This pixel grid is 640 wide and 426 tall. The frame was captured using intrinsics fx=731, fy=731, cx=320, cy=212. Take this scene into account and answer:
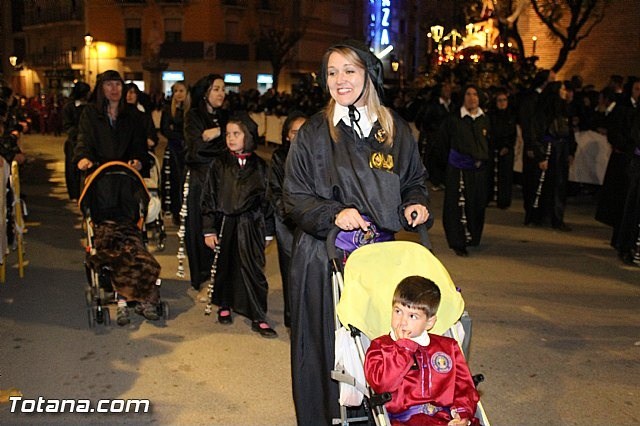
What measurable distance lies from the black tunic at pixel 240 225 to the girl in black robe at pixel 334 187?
2375 millimetres

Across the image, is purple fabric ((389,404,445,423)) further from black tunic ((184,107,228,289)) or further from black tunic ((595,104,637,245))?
black tunic ((595,104,637,245))

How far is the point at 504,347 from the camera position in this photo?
19.8ft

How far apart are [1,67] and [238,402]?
66792mm

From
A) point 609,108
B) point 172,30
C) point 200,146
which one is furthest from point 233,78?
point 200,146

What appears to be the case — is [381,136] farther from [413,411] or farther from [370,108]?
[413,411]

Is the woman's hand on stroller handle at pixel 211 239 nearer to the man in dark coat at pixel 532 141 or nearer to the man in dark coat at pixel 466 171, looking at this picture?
the man in dark coat at pixel 466 171

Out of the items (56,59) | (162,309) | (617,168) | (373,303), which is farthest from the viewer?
(56,59)

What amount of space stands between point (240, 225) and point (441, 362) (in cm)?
345

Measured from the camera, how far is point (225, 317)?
21.5 ft

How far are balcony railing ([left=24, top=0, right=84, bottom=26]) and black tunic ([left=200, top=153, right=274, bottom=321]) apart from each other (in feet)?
162

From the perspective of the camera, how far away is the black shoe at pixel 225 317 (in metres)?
6.56

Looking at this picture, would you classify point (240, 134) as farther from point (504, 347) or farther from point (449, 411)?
point (449, 411)

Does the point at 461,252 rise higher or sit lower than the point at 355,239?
lower

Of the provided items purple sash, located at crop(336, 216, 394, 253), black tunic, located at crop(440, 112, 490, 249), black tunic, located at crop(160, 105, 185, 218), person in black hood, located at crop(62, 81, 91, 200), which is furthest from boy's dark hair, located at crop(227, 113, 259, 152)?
person in black hood, located at crop(62, 81, 91, 200)
